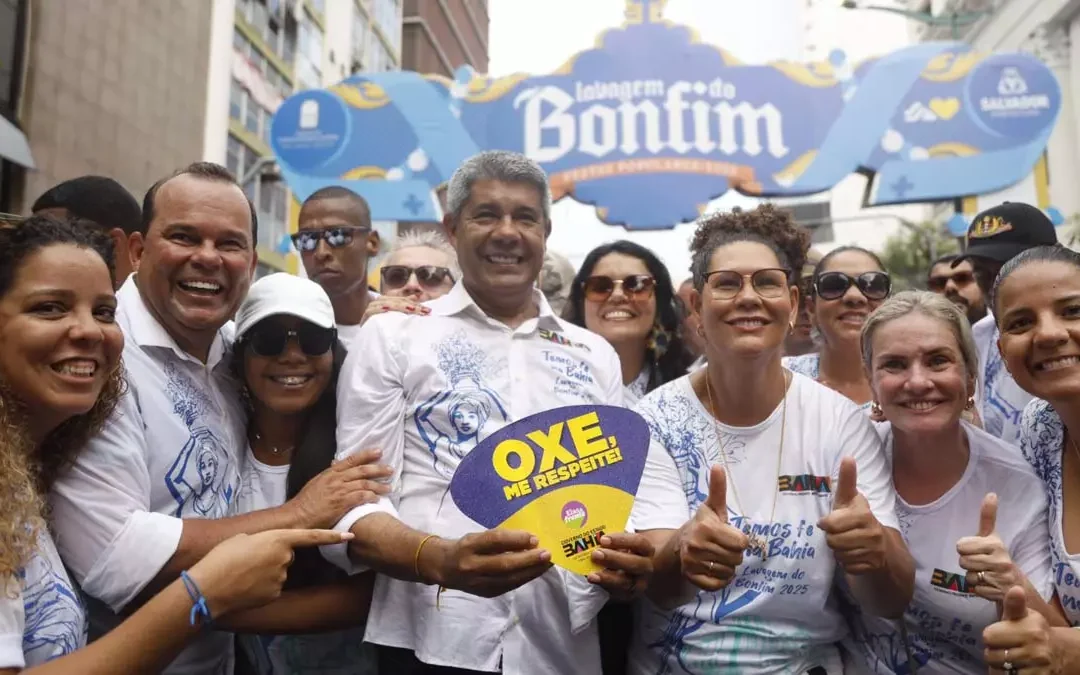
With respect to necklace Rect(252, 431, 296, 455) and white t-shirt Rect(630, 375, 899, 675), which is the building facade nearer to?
necklace Rect(252, 431, 296, 455)

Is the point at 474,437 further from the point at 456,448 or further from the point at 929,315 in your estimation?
the point at 929,315

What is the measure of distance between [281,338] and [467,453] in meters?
0.78

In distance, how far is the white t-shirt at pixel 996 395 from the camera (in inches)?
120

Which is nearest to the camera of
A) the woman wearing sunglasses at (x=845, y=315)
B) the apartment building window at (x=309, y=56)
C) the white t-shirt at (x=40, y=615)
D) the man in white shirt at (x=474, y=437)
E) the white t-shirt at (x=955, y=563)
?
the white t-shirt at (x=40, y=615)

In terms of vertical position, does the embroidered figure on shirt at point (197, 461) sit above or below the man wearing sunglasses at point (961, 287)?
below

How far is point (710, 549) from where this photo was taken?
203 cm

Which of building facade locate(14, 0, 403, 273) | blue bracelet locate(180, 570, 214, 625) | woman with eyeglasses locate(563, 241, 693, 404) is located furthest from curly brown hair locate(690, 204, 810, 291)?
building facade locate(14, 0, 403, 273)

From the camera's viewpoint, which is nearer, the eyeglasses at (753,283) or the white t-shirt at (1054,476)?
the white t-shirt at (1054,476)

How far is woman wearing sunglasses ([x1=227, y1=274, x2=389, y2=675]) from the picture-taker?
8.23 feet

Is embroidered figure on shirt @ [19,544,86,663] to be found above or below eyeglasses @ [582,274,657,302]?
below

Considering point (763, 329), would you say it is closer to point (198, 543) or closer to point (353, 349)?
point (353, 349)

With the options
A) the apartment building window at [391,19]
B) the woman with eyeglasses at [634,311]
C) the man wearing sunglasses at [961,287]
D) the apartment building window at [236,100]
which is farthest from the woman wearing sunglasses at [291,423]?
the apartment building window at [391,19]

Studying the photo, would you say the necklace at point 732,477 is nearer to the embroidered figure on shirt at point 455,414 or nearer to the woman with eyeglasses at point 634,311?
the embroidered figure on shirt at point 455,414

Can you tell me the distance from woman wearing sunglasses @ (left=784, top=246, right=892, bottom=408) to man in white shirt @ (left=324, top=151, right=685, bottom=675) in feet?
4.29
